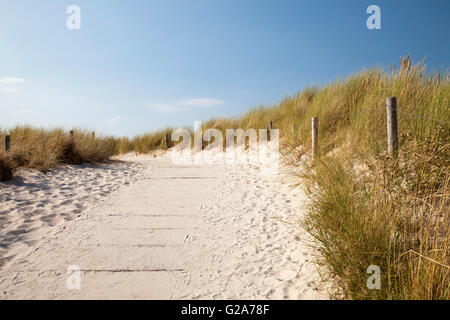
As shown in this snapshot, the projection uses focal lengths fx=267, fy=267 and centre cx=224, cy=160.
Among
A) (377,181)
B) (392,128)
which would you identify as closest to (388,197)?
(377,181)

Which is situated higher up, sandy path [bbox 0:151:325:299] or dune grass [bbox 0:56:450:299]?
dune grass [bbox 0:56:450:299]

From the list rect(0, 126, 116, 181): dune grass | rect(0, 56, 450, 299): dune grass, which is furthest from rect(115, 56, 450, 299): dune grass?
rect(0, 126, 116, 181): dune grass

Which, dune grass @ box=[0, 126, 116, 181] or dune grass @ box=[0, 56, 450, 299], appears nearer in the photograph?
dune grass @ box=[0, 56, 450, 299]

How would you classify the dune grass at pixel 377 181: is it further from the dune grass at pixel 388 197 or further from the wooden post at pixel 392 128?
the wooden post at pixel 392 128

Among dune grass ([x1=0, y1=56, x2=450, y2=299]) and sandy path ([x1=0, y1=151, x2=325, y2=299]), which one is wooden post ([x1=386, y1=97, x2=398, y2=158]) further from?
sandy path ([x1=0, y1=151, x2=325, y2=299])

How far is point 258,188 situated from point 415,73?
3909 mm

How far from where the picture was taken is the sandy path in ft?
7.87

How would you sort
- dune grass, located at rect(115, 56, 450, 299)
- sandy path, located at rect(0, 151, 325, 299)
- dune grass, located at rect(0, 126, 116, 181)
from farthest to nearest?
dune grass, located at rect(0, 126, 116, 181), sandy path, located at rect(0, 151, 325, 299), dune grass, located at rect(115, 56, 450, 299)

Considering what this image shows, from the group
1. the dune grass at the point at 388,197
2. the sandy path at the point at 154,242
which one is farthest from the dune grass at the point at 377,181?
the sandy path at the point at 154,242

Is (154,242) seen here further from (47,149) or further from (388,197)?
(47,149)

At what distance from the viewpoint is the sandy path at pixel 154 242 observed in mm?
2398

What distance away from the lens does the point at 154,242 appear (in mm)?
3316
